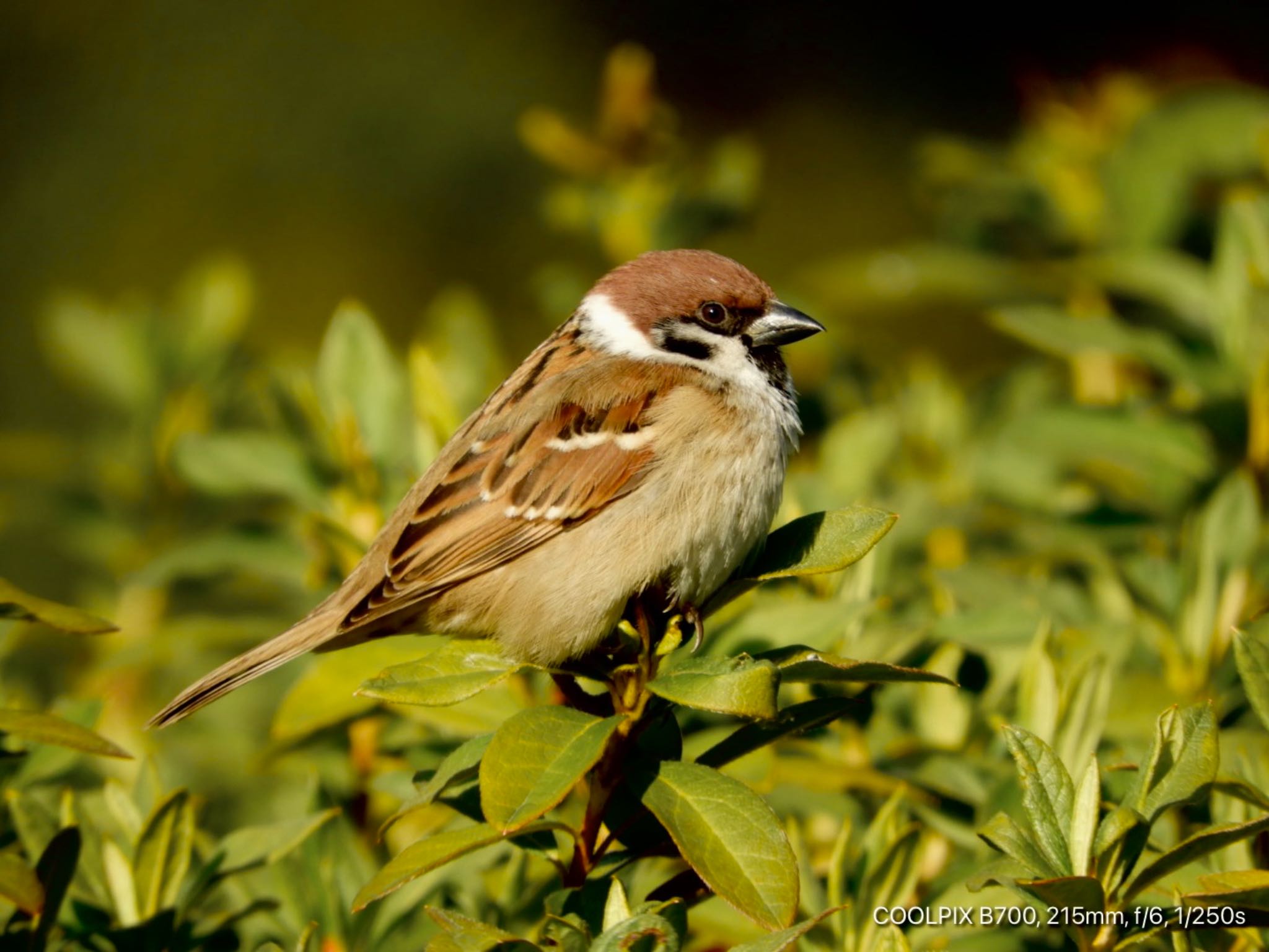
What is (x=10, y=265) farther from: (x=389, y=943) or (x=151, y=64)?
(x=389, y=943)

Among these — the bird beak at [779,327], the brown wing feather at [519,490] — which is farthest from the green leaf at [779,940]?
the bird beak at [779,327]

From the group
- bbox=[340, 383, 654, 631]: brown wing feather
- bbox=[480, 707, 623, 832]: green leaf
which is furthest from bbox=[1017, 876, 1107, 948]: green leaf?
bbox=[340, 383, 654, 631]: brown wing feather

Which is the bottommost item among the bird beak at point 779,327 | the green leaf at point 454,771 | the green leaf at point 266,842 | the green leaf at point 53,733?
the green leaf at point 266,842

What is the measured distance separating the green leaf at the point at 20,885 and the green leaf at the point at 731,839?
592 millimetres

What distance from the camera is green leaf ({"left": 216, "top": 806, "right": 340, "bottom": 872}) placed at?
5.04 ft

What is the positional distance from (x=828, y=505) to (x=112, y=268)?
4.52 m

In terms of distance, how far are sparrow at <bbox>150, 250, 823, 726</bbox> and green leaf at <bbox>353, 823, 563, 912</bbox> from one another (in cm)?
51

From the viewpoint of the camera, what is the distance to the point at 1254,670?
56.0 inches

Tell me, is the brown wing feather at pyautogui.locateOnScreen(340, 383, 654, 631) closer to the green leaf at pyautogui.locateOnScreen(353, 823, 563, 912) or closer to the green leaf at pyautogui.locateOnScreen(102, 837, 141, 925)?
the green leaf at pyautogui.locateOnScreen(102, 837, 141, 925)

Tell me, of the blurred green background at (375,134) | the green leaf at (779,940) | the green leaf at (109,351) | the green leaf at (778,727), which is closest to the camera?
the green leaf at (779,940)

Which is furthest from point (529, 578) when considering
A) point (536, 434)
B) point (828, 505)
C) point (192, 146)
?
point (192, 146)

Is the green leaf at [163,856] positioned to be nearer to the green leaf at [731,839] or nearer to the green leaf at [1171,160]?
the green leaf at [731,839]

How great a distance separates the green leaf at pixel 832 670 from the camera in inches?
55.0

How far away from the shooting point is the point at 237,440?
220cm
